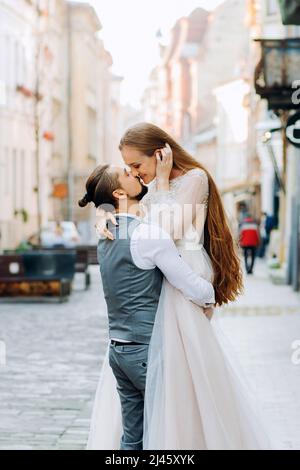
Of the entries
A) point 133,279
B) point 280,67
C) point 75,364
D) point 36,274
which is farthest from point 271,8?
point 133,279

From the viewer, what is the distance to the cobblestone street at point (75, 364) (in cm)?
772

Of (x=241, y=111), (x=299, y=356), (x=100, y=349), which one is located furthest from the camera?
(x=241, y=111)

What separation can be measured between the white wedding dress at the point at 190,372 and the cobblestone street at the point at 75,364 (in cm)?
212

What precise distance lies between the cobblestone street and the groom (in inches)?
89.4

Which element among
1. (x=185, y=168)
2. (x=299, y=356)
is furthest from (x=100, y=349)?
(x=185, y=168)

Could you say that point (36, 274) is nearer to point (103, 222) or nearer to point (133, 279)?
point (103, 222)

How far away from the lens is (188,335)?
4902 mm

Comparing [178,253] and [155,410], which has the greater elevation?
[178,253]

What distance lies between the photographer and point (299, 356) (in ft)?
36.9

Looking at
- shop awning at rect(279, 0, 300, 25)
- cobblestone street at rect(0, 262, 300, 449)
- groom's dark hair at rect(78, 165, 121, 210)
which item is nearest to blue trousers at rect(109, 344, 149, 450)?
groom's dark hair at rect(78, 165, 121, 210)

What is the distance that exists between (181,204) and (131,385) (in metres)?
0.82

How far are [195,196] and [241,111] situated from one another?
61.8 m

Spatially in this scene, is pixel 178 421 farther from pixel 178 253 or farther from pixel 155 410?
pixel 178 253

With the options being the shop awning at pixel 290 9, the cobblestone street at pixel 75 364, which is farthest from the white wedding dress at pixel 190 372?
the shop awning at pixel 290 9
